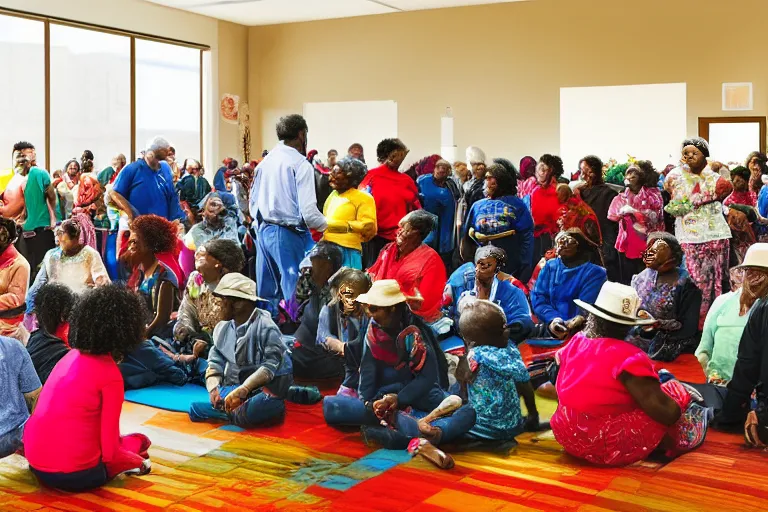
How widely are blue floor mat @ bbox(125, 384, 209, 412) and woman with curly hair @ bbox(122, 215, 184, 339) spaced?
57 cm

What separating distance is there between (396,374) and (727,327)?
1.81m

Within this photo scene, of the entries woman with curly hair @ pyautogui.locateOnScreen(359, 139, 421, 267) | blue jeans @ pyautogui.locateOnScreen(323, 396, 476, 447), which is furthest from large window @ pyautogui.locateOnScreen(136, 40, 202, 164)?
blue jeans @ pyautogui.locateOnScreen(323, 396, 476, 447)

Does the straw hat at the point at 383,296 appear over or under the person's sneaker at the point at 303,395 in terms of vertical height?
over

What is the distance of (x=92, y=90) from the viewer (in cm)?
1411

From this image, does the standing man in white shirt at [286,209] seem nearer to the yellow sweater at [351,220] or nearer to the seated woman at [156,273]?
the yellow sweater at [351,220]

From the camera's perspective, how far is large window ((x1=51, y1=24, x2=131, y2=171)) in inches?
533

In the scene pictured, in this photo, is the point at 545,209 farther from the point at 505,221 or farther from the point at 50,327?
the point at 50,327

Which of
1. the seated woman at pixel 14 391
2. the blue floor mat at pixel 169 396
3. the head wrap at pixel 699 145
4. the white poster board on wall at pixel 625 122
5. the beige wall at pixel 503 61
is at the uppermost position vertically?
the beige wall at pixel 503 61

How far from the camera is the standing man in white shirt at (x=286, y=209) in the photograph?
6.49 m

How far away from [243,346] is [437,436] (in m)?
1.16

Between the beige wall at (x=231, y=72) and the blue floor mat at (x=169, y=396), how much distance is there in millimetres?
10837

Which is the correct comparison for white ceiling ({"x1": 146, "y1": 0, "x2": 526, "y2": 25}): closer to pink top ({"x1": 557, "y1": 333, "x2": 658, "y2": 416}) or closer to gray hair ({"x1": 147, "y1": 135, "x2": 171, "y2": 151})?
gray hair ({"x1": 147, "y1": 135, "x2": 171, "y2": 151})

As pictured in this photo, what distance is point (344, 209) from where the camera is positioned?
6.75 metres

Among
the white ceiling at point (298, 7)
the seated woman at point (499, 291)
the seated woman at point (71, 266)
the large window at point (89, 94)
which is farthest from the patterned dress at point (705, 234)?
the large window at point (89, 94)
